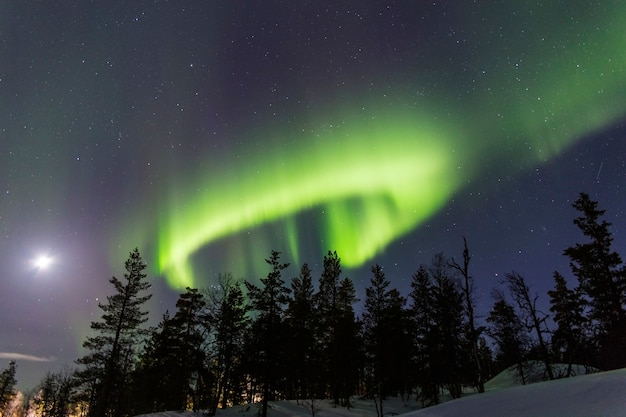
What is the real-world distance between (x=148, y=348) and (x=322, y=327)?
2294cm

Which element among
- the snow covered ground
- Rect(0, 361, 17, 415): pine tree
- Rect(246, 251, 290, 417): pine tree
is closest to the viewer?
the snow covered ground

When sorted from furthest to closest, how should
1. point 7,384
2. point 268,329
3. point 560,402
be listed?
point 7,384, point 268,329, point 560,402

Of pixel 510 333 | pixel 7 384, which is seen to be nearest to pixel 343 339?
pixel 510 333

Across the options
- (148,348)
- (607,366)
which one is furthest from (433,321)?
(148,348)

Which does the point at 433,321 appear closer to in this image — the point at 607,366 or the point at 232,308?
the point at 607,366

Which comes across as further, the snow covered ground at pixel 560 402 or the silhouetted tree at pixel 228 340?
the silhouetted tree at pixel 228 340

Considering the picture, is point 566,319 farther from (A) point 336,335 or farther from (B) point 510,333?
(A) point 336,335

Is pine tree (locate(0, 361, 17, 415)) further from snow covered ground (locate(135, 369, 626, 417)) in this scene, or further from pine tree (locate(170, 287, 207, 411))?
snow covered ground (locate(135, 369, 626, 417))

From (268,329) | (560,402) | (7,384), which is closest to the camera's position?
(560,402)

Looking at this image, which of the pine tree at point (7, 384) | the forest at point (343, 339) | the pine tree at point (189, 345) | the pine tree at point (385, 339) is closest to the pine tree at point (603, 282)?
the forest at point (343, 339)

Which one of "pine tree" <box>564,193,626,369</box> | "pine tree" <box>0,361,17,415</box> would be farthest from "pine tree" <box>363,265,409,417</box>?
"pine tree" <box>0,361,17,415</box>

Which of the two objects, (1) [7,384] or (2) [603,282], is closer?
(2) [603,282]

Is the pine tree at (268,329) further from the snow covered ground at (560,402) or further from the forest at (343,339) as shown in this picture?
the snow covered ground at (560,402)

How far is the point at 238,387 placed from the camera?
122ft
